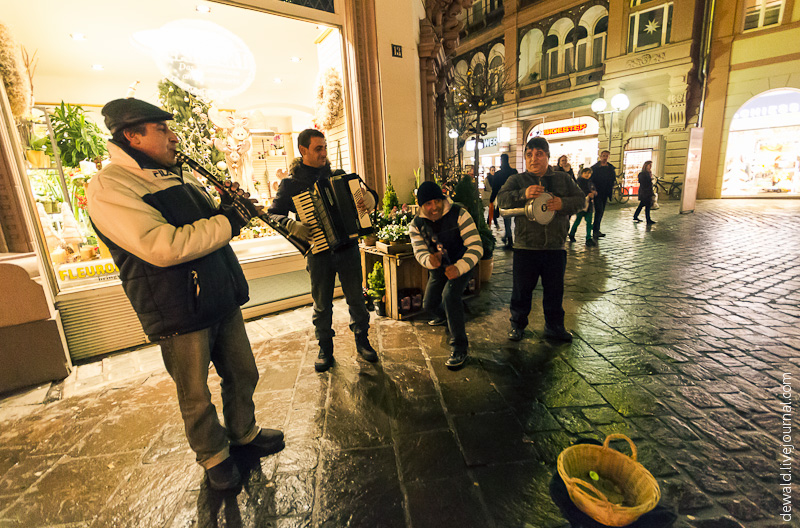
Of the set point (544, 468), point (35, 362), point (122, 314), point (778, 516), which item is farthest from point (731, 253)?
point (35, 362)

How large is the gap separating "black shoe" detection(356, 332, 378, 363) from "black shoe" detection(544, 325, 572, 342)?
1988mm

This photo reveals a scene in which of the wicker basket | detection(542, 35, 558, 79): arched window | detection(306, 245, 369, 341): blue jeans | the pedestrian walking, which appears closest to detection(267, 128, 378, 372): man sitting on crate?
detection(306, 245, 369, 341): blue jeans

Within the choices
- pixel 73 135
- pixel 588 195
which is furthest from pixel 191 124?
pixel 588 195

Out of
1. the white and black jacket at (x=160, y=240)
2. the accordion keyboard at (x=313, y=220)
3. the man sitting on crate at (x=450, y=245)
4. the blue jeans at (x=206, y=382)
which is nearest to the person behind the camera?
the white and black jacket at (x=160, y=240)

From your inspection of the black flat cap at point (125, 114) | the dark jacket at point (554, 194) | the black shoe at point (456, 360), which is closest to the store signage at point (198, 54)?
the black flat cap at point (125, 114)

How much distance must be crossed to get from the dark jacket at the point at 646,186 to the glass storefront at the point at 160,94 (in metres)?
9.24

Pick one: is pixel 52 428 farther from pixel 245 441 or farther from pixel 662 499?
pixel 662 499

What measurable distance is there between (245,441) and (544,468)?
2049 millimetres

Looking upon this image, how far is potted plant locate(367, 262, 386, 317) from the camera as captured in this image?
5.02 meters

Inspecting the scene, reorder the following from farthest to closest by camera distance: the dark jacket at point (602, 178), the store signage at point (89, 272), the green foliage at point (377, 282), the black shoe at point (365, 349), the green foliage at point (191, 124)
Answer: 1. the dark jacket at point (602, 178)
2. the green foliage at point (191, 124)
3. the green foliage at point (377, 282)
4. the store signage at point (89, 272)
5. the black shoe at point (365, 349)

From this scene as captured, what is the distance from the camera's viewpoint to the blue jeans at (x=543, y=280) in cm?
379

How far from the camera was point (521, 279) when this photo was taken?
3.92m

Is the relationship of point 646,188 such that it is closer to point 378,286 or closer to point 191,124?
point 378,286

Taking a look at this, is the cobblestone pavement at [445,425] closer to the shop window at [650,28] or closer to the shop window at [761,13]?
the shop window at [761,13]
